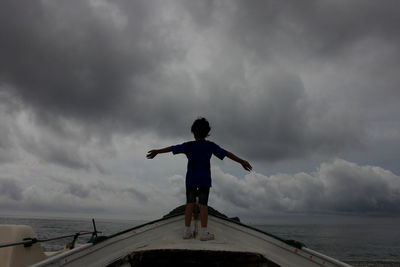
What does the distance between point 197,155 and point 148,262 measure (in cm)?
186

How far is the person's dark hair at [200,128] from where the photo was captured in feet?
17.6

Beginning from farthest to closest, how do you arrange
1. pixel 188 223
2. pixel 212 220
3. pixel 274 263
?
pixel 212 220 < pixel 188 223 < pixel 274 263

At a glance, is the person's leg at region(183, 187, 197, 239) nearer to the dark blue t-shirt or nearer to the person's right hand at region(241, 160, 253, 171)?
the dark blue t-shirt

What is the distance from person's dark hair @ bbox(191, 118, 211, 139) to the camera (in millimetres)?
5375

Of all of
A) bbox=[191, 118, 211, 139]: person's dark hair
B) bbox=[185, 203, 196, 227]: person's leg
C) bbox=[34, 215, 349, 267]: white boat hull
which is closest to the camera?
bbox=[34, 215, 349, 267]: white boat hull

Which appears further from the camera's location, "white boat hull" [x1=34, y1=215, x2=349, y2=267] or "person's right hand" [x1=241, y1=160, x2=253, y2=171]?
"person's right hand" [x1=241, y1=160, x2=253, y2=171]

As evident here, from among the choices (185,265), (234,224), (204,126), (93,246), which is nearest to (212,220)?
(234,224)

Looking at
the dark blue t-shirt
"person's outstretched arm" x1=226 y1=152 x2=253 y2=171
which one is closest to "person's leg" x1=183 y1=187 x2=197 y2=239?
the dark blue t-shirt

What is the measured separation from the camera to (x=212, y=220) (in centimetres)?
586

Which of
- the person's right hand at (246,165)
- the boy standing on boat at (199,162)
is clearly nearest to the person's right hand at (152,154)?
the boy standing on boat at (199,162)

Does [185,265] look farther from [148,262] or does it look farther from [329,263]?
[329,263]

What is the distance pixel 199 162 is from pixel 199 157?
87 millimetres

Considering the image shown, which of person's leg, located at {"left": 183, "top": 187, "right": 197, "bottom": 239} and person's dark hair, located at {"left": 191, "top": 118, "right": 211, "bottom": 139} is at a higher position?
person's dark hair, located at {"left": 191, "top": 118, "right": 211, "bottom": 139}

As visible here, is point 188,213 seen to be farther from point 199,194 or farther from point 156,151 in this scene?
point 156,151
